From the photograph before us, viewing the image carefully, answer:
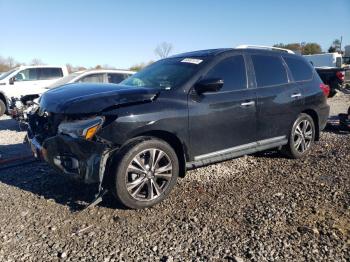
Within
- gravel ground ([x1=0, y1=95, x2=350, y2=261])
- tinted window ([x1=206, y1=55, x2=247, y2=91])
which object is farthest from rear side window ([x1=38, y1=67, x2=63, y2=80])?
tinted window ([x1=206, y1=55, x2=247, y2=91])

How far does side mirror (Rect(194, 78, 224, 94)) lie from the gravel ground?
50.2 inches

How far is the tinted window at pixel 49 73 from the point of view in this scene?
1297cm

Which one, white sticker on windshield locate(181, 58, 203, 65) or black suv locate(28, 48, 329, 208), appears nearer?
black suv locate(28, 48, 329, 208)

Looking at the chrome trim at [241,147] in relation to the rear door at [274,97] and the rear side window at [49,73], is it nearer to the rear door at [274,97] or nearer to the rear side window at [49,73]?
the rear door at [274,97]

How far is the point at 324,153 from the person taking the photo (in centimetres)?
619

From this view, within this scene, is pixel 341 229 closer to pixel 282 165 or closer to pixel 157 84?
pixel 282 165

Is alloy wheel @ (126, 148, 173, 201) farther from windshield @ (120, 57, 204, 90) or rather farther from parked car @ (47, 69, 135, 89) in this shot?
parked car @ (47, 69, 135, 89)

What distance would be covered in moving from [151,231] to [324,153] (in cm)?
399

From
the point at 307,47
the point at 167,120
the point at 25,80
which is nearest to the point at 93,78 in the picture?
the point at 25,80

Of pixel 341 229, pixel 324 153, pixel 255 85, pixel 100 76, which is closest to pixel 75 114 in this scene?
pixel 255 85

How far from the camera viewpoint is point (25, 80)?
41.9ft

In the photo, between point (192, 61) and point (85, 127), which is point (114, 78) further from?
point (85, 127)

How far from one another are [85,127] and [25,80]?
10302mm

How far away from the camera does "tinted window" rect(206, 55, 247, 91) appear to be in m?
4.64
